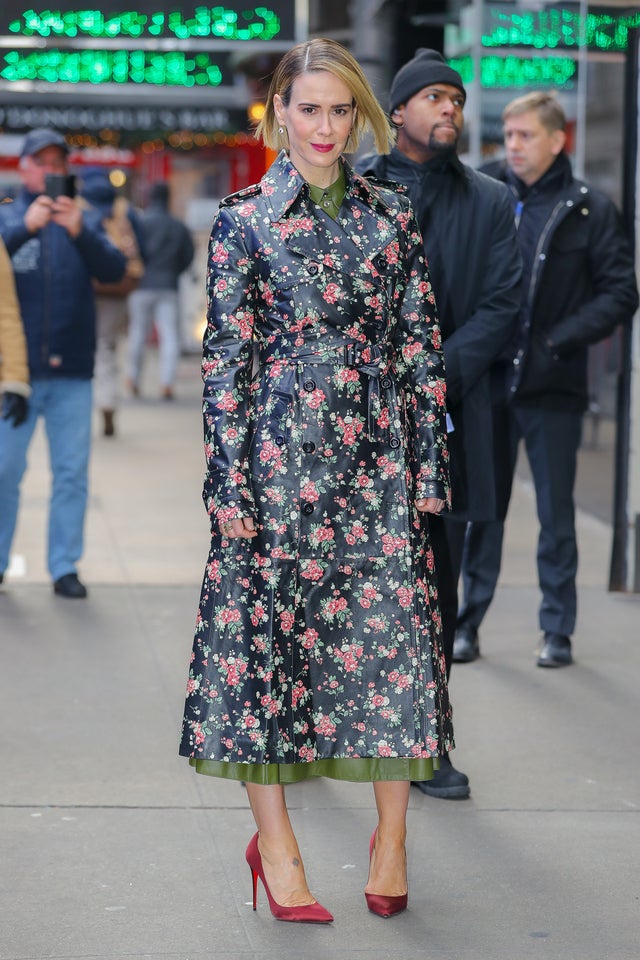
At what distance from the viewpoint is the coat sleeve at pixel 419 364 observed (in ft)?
12.4

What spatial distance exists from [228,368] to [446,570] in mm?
1302

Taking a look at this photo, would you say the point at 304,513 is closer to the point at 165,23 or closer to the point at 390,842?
the point at 390,842

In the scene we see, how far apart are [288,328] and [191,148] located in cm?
1861

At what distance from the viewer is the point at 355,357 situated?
367 cm

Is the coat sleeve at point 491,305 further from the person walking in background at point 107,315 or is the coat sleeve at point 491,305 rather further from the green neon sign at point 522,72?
Result: the person walking in background at point 107,315

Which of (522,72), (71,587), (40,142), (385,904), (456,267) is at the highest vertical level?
(522,72)

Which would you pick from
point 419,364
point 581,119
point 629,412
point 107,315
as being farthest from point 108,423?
point 419,364

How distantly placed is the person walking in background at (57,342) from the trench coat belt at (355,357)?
11.5ft

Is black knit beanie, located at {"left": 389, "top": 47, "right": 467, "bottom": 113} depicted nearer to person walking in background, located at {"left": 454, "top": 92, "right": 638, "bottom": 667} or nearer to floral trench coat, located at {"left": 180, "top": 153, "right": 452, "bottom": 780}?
floral trench coat, located at {"left": 180, "top": 153, "right": 452, "bottom": 780}

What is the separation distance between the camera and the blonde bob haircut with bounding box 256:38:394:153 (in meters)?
3.65

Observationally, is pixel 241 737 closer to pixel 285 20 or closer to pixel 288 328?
pixel 288 328

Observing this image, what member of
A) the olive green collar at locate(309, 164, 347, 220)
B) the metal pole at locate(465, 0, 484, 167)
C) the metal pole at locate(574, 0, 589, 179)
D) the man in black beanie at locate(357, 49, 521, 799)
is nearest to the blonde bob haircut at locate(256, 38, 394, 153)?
the olive green collar at locate(309, 164, 347, 220)

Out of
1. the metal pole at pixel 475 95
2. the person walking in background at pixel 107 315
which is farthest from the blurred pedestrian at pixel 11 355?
the person walking in background at pixel 107 315

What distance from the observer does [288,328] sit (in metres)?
3.64
